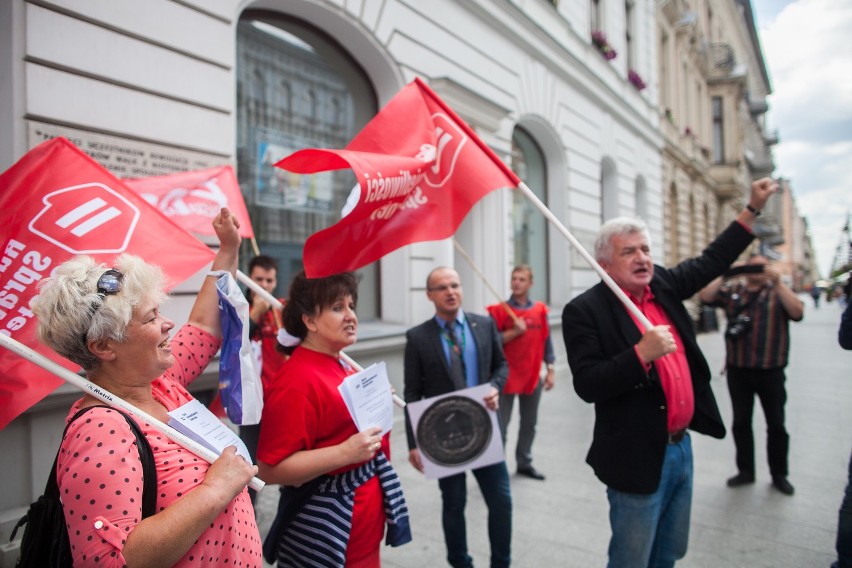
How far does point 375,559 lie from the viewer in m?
2.07

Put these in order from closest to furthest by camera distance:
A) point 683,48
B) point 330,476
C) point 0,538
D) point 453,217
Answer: point 330,476, point 453,217, point 0,538, point 683,48

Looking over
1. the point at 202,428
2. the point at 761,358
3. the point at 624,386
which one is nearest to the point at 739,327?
the point at 761,358

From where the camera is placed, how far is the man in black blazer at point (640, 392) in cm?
217

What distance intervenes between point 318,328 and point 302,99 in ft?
15.9

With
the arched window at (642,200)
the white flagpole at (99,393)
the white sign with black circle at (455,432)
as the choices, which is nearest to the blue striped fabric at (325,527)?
the white flagpole at (99,393)

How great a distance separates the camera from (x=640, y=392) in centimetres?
222

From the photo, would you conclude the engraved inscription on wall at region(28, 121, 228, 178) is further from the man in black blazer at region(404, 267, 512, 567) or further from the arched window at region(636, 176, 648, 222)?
the arched window at region(636, 176, 648, 222)

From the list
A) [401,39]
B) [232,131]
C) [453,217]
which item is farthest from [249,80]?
[453,217]

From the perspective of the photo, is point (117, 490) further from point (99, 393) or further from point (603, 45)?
point (603, 45)

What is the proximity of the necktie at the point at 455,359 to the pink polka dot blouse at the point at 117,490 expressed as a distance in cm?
175

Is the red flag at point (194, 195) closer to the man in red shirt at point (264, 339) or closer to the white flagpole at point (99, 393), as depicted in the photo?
the man in red shirt at point (264, 339)

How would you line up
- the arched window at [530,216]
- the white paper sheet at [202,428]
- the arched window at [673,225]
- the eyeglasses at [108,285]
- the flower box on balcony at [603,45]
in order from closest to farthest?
the eyeglasses at [108,285], the white paper sheet at [202,428], the arched window at [530,216], the flower box on balcony at [603,45], the arched window at [673,225]

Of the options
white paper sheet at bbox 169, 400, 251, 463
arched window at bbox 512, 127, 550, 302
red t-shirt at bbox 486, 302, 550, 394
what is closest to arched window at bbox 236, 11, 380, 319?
red t-shirt at bbox 486, 302, 550, 394

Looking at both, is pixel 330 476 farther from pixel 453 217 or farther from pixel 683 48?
pixel 683 48
